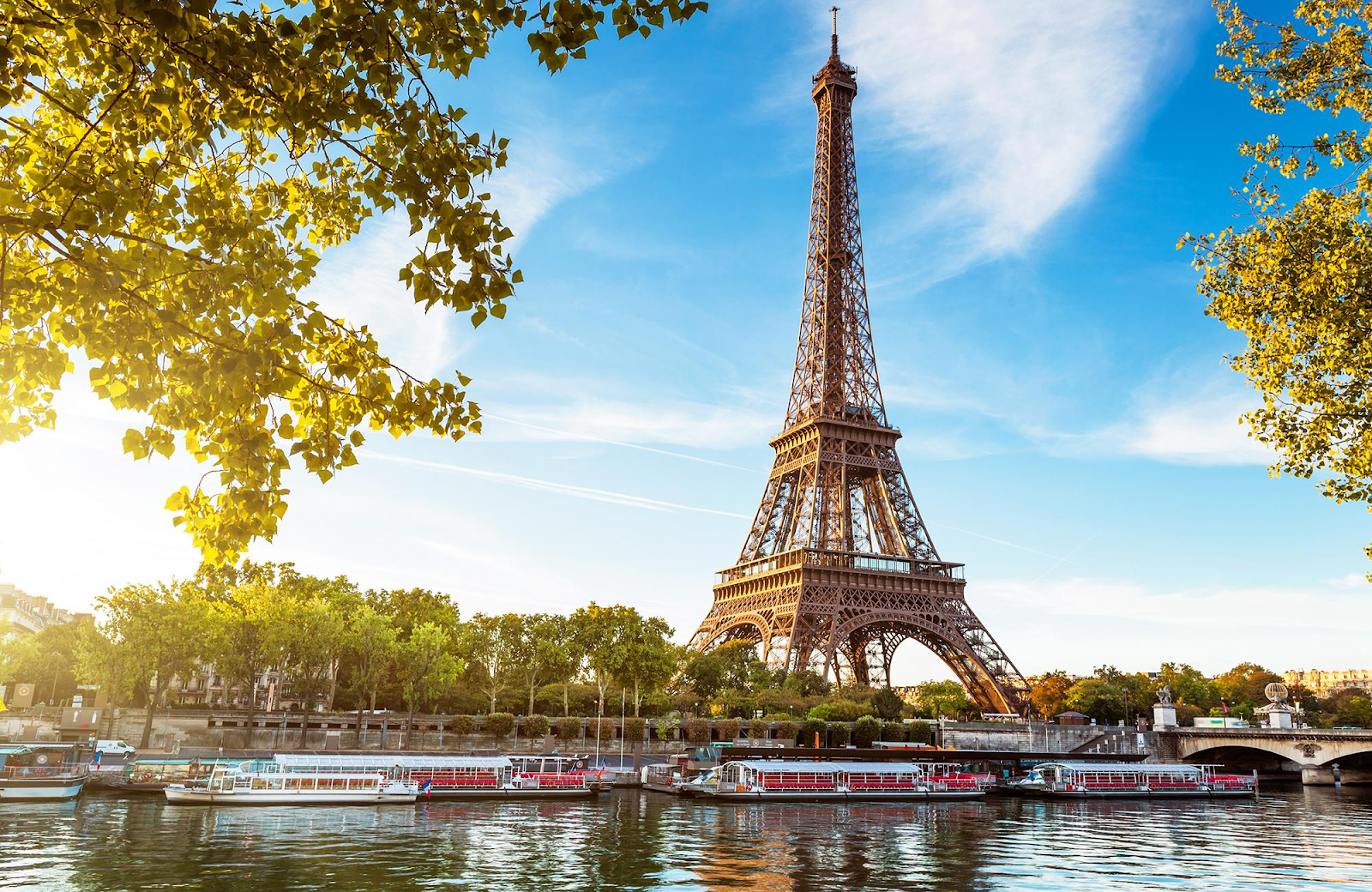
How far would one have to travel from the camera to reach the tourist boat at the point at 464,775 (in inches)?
1881

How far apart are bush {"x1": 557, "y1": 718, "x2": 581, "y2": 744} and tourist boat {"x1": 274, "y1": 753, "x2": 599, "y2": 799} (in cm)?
1474

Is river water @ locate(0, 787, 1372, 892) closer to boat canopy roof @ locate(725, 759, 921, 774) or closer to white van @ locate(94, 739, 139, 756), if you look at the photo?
boat canopy roof @ locate(725, 759, 921, 774)

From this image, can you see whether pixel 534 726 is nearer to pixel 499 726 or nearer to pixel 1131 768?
pixel 499 726

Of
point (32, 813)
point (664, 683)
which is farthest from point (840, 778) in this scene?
point (32, 813)

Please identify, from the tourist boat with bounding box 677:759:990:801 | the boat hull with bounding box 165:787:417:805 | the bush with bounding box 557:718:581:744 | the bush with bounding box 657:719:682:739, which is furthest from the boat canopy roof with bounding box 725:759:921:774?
the boat hull with bounding box 165:787:417:805

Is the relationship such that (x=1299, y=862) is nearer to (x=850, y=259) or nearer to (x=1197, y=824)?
(x=1197, y=824)

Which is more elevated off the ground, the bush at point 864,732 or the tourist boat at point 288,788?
the bush at point 864,732

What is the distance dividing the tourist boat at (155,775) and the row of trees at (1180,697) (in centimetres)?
8542

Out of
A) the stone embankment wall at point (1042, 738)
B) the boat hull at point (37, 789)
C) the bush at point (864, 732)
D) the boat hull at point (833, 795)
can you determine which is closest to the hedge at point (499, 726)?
the boat hull at point (833, 795)

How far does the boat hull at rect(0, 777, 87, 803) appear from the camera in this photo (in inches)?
1633

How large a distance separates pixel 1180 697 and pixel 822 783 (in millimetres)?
91617

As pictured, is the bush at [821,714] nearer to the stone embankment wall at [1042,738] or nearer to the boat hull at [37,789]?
the stone embankment wall at [1042,738]

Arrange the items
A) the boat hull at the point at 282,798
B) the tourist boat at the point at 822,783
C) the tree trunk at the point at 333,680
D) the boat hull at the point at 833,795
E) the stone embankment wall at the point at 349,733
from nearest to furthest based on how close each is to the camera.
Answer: the boat hull at the point at 282,798 < the boat hull at the point at 833,795 < the tourist boat at the point at 822,783 < the stone embankment wall at the point at 349,733 < the tree trunk at the point at 333,680

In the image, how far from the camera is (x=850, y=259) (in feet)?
339
